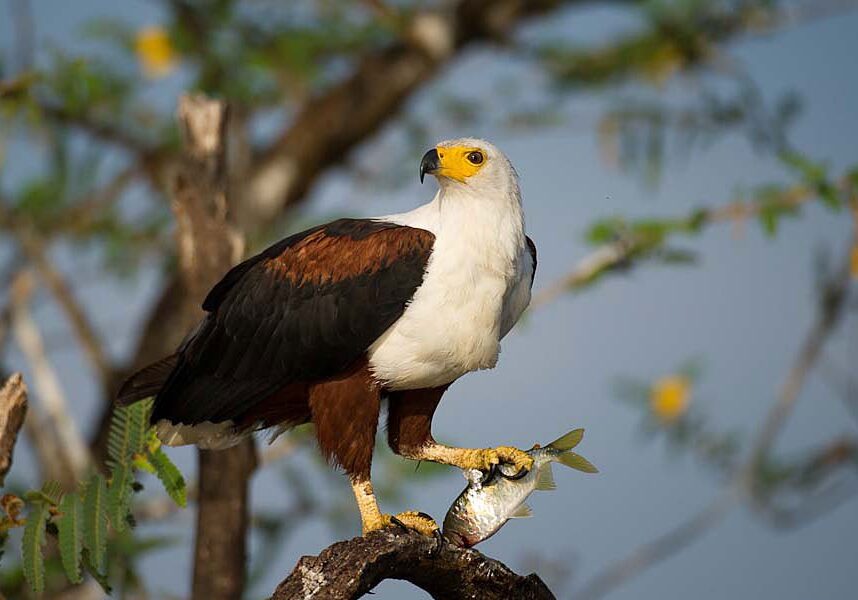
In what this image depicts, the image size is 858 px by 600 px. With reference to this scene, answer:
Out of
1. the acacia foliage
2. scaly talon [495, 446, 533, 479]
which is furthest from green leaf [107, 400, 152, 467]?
scaly talon [495, 446, 533, 479]

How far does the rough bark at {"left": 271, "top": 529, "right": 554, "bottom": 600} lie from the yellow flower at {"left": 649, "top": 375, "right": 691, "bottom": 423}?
3708 mm

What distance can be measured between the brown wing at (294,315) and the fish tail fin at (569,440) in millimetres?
559

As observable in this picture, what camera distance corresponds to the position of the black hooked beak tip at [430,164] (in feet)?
10.1

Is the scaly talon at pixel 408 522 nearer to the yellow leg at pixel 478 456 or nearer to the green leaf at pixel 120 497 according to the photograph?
the yellow leg at pixel 478 456

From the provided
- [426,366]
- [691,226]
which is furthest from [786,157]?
[426,366]

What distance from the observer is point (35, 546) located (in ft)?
9.78

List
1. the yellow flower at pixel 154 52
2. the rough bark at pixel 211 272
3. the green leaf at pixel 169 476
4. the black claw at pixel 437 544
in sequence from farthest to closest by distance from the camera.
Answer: the yellow flower at pixel 154 52 < the rough bark at pixel 211 272 < the green leaf at pixel 169 476 < the black claw at pixel 437 544

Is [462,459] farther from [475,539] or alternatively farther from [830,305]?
A: [830,305]

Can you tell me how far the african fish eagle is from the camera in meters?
2.94

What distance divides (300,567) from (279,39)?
5.68m

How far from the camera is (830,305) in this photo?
21.1 feet

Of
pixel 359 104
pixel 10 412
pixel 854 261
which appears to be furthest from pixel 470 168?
pixel 359 104

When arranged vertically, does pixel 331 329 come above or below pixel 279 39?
below

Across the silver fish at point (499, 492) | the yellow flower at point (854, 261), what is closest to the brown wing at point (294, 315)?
the silver fish at point (499, 492)
